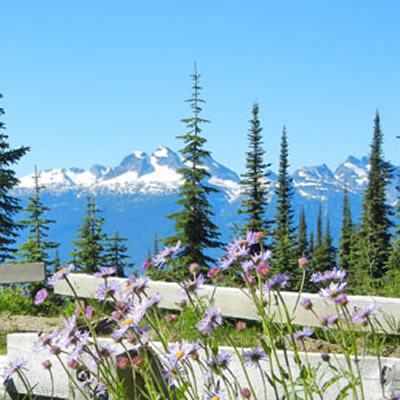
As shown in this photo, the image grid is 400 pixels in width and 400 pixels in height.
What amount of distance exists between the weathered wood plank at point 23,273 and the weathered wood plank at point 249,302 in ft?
1.02

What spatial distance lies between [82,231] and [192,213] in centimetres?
768

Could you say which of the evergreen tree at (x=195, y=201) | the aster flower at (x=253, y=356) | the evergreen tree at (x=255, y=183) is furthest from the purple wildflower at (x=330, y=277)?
the evergreen tree at (x=255, y=183)

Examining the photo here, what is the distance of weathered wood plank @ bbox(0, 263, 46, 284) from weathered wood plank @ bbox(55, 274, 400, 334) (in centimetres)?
31

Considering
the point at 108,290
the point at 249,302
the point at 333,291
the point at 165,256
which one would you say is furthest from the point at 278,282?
the point at 249,302

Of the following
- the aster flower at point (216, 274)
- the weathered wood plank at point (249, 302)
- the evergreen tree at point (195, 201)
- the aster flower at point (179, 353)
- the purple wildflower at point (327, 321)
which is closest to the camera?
the aster flower at point (179, 353)

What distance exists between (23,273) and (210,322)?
5208mm

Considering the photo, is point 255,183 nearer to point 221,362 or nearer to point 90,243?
point 90,243

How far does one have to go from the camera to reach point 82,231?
109 ft

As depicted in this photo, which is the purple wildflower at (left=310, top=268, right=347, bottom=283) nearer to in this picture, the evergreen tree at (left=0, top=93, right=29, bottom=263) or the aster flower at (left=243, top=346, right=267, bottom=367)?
the aster flower at (left=243, top=346, right=267, bottom=367)

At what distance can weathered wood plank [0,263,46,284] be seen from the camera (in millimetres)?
6582

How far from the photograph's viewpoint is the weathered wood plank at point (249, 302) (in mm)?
3900

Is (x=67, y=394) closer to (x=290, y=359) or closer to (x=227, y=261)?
(x=290, y=359)

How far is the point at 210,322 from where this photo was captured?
1.81 m

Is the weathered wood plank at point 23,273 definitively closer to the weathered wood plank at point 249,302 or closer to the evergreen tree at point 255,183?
the weathered wood plank at point 249,302
